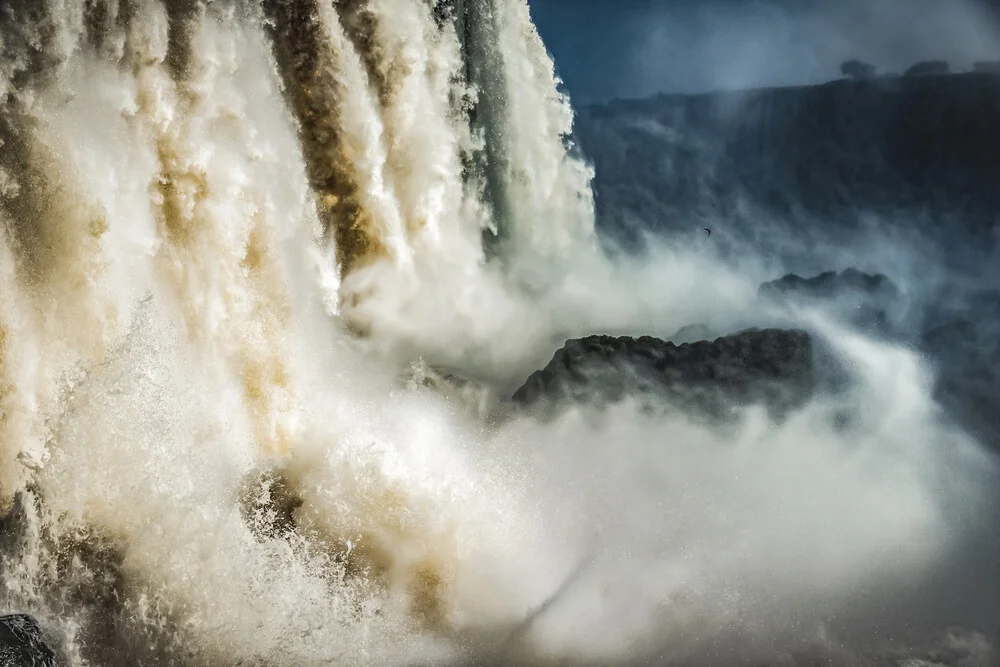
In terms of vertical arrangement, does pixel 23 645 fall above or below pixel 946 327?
below

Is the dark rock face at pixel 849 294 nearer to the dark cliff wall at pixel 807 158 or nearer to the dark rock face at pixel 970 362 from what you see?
the dark rock face at pixel 970 362

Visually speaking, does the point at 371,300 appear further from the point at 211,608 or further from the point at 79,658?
the point at 79,658

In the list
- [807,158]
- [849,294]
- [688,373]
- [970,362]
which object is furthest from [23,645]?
[807,158]

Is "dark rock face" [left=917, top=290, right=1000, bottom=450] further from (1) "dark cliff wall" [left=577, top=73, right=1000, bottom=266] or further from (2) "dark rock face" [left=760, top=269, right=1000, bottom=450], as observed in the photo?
(1) "dark cliff wall" [left=577, top=73, right=1000, bottom=266]

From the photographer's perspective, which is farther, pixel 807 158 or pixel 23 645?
pixel 807 158

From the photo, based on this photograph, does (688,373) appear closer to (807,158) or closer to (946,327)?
→ (946,327)

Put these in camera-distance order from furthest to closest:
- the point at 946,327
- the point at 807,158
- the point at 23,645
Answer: the point at 807,158 < the point at 946,327 < the point at 23,645
